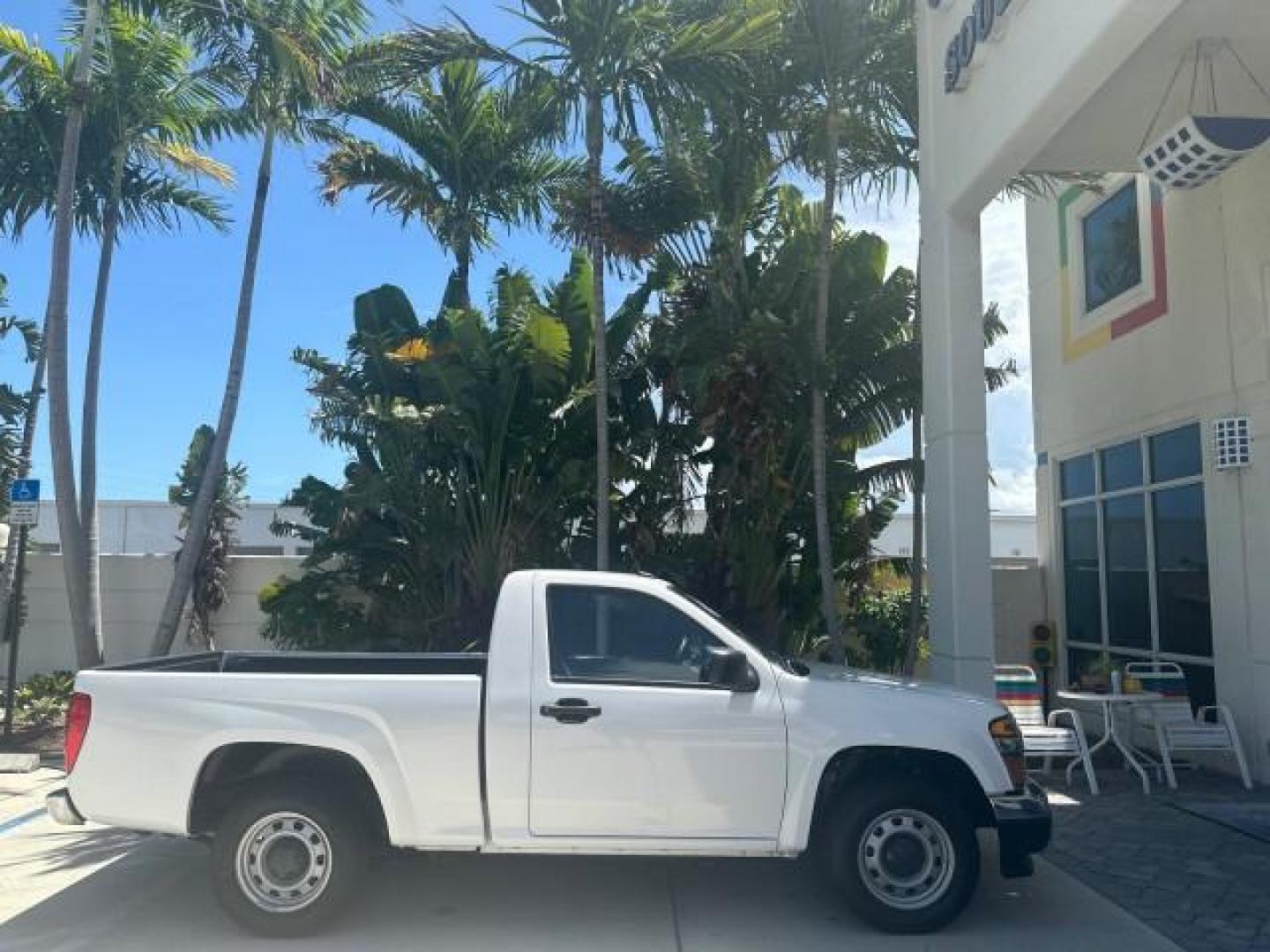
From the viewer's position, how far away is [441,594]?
13.2 m

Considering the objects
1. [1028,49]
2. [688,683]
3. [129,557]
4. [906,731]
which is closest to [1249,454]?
[1028,49]

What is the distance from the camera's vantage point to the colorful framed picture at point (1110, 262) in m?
11.5

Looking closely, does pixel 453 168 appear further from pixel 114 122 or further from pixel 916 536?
pixel 916 536

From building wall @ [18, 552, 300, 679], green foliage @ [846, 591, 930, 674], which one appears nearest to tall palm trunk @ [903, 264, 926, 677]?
green foliage @ [846, 591, 930, 674]

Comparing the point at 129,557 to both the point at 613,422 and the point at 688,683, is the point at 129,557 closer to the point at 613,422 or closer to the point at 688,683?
the point at 613,422

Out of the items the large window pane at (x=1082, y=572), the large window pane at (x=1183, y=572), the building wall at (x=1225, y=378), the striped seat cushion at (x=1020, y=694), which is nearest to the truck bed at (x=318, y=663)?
the striped seat cushion at (x=1020, y=694)

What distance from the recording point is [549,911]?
20.7 ft

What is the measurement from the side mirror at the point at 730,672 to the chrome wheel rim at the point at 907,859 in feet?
3.13

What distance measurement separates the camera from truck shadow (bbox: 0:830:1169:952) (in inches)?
229

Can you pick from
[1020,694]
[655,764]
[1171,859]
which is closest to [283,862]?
[655,764]

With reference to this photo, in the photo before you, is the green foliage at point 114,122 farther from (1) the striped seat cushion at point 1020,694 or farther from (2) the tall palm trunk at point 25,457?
(1) the striped seat cushion at point 1020,694

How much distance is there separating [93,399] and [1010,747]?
35.2ft

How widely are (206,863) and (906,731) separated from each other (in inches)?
176

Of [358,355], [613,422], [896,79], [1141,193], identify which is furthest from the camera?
[358,355]
